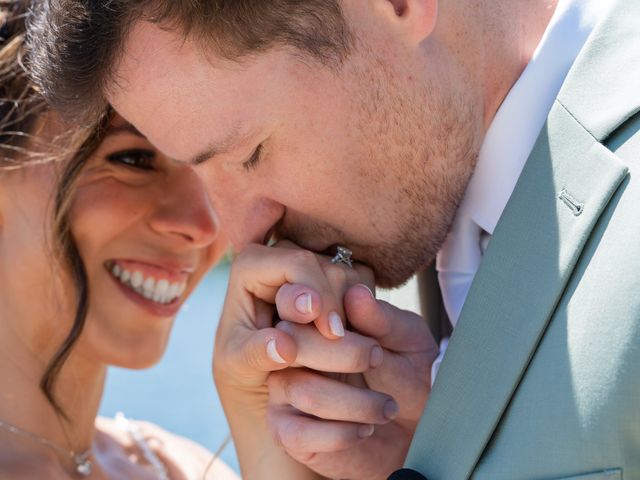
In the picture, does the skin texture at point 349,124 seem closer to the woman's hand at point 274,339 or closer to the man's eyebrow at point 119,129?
the woman's hand at point 274,339

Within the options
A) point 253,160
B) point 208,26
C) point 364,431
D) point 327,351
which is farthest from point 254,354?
point 208,26

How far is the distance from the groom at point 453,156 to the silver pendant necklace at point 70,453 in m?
0.99

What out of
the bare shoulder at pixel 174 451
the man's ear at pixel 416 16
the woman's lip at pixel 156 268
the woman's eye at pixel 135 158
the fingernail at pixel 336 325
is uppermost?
the man's ear at pixel 416 16

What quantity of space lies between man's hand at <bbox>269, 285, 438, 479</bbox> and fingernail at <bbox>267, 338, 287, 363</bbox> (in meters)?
0.04

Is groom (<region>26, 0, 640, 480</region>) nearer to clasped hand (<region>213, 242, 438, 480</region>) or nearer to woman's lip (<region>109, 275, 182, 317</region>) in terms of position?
clasped hand (<region>213, 242, 438, 480</region>)

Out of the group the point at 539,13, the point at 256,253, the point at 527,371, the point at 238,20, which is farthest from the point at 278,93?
the point at 527,371

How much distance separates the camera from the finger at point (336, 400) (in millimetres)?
2051

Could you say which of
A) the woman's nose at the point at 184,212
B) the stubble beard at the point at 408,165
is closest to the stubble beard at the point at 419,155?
the stubble beard at the point at 408,165

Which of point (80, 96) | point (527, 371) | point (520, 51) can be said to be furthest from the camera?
point (80, 96)

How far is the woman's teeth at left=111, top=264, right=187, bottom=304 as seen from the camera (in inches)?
116

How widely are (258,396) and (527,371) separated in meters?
0.81

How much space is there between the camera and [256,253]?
2.16m

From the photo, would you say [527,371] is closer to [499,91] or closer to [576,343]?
[576,343]

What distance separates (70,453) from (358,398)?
50.5 inches
